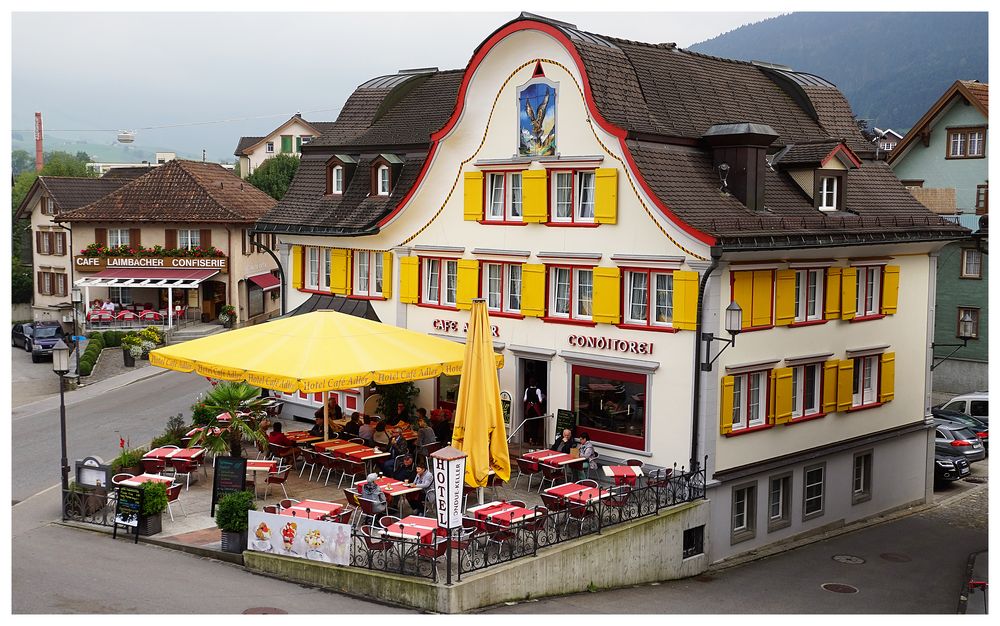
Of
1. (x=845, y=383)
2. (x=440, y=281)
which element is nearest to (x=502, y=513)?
(x=440, y=281)

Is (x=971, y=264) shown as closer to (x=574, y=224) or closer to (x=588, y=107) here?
(x=574, y=224)

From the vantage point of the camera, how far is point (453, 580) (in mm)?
16672

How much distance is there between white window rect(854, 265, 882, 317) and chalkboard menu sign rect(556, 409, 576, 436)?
23.6ft

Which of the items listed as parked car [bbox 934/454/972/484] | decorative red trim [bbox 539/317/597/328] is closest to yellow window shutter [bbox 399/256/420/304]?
decorative red trim [bbox 539/317/597/328]

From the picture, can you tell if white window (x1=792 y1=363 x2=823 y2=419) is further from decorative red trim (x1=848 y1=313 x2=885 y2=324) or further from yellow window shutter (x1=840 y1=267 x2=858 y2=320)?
decorative red trim (x1=848 y1=313 x2=885 y2=324)

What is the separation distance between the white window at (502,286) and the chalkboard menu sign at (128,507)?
9422 millimetres

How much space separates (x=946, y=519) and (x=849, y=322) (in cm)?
649

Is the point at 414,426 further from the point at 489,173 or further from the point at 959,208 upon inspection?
the point at 959,208

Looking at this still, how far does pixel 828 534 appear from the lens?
86.0 feet

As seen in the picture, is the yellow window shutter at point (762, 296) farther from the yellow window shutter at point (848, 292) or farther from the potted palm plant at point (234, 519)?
the potted palm plant at point (234, 519)

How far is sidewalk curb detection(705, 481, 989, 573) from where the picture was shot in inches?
918

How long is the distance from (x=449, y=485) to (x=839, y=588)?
919cm

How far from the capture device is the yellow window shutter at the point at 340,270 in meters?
30.6

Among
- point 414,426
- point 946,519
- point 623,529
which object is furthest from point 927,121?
point 623,529
